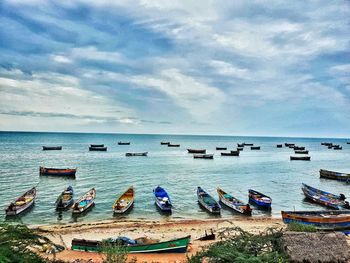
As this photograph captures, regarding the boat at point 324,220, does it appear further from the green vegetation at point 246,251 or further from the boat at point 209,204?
the green vegetation at point 246,251

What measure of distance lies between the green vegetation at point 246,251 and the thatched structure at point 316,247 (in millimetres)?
323

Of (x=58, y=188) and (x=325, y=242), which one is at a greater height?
(x=325, y=242)

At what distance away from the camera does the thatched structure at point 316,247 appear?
10.4m

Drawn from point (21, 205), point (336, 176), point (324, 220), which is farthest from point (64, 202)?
point (336, 176)

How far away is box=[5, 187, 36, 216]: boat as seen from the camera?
2933cm

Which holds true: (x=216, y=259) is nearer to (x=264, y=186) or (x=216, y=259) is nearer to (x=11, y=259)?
(x=11, y=259)

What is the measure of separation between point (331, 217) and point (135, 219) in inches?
671

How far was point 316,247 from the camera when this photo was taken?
10.7m

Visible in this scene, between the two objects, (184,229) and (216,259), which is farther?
(184,229)

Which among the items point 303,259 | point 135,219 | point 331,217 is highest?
point 303,259

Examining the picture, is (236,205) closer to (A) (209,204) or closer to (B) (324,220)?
(A) (209,204)

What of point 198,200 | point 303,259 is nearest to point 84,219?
point 198,200

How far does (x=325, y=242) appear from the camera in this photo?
11016 millimetres

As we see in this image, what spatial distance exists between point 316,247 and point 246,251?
2730 millimetres
